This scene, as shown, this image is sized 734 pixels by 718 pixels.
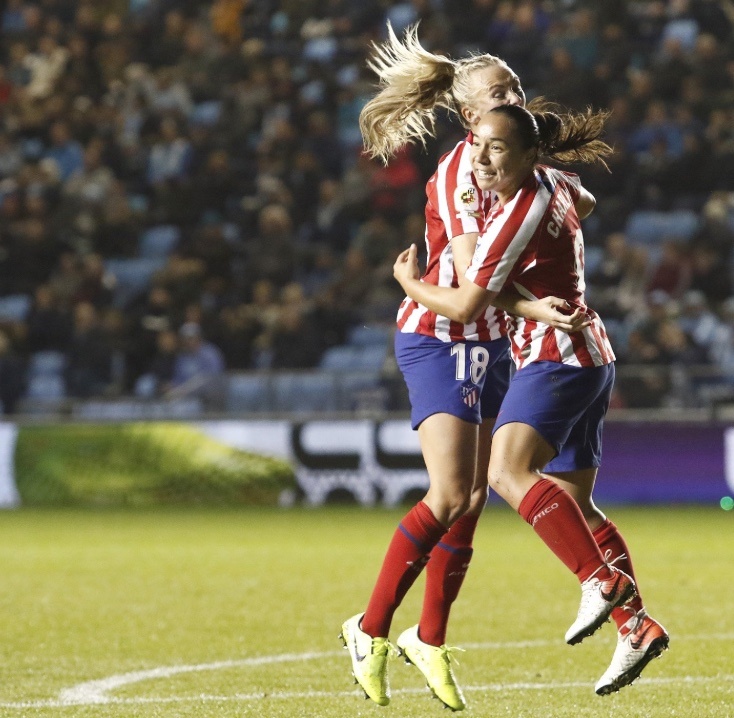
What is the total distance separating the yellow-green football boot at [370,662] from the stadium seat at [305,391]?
8.66 metres

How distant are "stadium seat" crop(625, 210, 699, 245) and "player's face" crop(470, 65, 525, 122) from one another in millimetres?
10715

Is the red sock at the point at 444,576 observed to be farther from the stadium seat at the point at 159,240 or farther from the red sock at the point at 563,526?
the stadium seat at the point at 159,240

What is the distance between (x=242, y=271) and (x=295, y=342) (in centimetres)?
214

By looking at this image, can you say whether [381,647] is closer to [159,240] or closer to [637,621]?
[637,621]

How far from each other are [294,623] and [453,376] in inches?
91.7

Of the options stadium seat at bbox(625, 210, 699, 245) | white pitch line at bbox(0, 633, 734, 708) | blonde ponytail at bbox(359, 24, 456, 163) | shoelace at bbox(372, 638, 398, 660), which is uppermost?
blonde ponytail at bbox(359, 24, 456, 163)

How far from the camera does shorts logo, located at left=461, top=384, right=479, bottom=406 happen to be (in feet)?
16.4

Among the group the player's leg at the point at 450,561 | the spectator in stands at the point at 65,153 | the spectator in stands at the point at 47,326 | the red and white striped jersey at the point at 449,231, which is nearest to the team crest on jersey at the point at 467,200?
the red and white striped jersey at the point at 449,231

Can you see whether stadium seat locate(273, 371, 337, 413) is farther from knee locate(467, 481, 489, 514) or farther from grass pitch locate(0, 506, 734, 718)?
knee locate(467, 481, 489, 514)

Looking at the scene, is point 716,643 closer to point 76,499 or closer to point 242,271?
point 76,499

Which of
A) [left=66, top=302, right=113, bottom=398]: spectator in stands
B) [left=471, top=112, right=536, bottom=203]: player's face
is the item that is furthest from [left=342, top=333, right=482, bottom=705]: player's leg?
[left=66, top=302, right=113, bottom=398]: spectator in stands

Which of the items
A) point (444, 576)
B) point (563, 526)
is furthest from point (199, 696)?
point (563, 526)

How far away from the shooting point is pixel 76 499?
1449 cm

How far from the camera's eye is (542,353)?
4.76m
